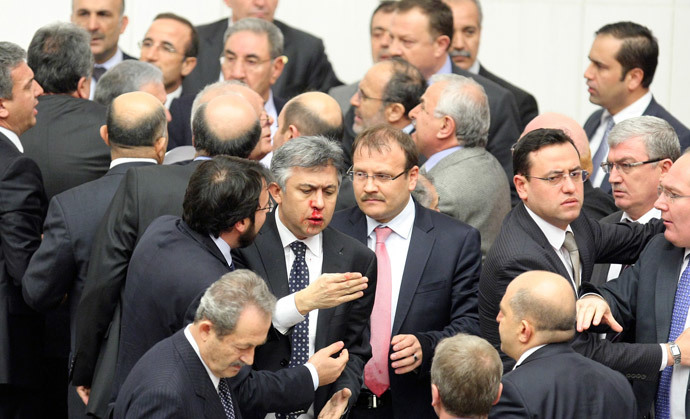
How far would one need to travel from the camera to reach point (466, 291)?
17.7ft

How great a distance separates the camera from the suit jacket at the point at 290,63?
8.51 m

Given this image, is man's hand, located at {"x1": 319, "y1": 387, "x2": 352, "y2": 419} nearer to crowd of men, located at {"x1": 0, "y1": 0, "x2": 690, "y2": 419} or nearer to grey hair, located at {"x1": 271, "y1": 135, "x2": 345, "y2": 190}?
crowd of men, located at {"x1": 0, "y1": 0, "x2": 690, "y2": 419}

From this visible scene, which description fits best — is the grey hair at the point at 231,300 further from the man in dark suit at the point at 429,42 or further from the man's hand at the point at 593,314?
the man in dark suit at the point at 429,42

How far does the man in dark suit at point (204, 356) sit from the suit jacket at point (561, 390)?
945 millimetres

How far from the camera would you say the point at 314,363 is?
459cm

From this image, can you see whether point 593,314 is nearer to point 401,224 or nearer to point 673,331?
point 673,331

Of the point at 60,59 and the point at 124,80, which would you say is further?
the point at 124,80

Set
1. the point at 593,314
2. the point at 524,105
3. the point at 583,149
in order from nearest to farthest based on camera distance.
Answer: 1. the point at 593,314
2. the point at 583,149
3. the point at 524,105

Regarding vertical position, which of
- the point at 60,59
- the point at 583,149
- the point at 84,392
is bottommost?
the point at 84,392

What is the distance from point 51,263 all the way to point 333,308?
4.49ft

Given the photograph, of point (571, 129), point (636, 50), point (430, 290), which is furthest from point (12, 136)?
point (636, 50)

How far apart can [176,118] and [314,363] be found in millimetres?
3117

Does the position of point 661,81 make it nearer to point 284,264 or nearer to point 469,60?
point 469,60

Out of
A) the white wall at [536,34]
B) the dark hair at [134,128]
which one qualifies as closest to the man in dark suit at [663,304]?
the dark hair at [134,128]
